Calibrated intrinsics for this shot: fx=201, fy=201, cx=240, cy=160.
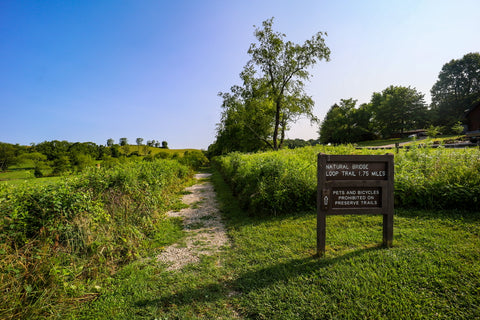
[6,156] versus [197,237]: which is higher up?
[6,156]

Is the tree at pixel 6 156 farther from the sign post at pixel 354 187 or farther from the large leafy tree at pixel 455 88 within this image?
the large leafy tree at pixel 455 88

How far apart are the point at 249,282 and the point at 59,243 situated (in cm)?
286

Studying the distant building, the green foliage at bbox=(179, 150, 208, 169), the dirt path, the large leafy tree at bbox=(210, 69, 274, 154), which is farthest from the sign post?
the distant building

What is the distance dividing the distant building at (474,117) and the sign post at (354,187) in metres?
37.0

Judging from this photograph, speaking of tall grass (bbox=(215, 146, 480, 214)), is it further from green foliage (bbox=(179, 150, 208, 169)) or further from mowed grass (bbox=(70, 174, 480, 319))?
green foliage (bbox=(179, 150, 208, 169))

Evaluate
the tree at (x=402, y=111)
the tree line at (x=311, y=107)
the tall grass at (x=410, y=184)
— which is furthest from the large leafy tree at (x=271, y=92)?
the tree at (x=402, y=111)

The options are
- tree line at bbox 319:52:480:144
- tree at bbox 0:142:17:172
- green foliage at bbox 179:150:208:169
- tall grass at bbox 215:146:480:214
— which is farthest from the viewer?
tree line at bbox 319:52:480:144

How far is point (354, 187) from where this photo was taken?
3533 millimetres

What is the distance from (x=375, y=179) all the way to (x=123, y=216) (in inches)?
197

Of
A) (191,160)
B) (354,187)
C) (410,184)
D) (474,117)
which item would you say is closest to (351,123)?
(474,117)

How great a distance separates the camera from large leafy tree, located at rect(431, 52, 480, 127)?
148 ft

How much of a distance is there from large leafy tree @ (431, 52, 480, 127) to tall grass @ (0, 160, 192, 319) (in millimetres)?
62007

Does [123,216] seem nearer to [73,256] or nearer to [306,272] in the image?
[73,256]

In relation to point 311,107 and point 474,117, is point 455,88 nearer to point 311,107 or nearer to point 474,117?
point 474,117
